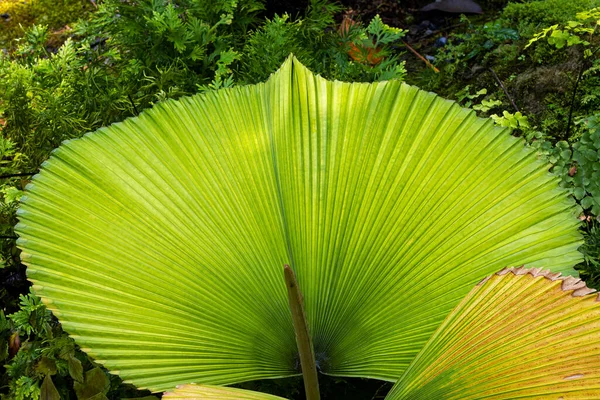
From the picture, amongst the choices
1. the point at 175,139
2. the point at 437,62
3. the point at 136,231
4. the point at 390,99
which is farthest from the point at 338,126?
the point at 437,62

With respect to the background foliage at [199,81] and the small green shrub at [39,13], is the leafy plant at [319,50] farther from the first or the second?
the small green shrub at [39,13]

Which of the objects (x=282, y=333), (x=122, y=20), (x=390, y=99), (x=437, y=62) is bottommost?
(x=282, y=333)

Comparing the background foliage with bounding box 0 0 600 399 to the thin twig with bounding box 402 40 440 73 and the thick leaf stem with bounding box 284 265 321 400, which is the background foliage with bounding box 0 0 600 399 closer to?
the thin twig with bounding box 402 40 440 73

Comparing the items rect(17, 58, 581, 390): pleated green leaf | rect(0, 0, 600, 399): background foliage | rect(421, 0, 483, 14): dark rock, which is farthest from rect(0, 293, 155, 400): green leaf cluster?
rect(421, 0, 483, 14): dark rock

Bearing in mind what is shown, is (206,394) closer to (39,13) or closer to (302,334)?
(302,334)

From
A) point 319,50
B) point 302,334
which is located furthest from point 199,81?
point 302,334

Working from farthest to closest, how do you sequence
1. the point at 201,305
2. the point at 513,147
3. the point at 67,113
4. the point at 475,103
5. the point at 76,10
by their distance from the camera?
the point at 76,10 → the point at 475,103 → the point at 67,113 → the point at 513,147 → the point at 201,305

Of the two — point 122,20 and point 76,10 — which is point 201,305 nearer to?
point 122,20
